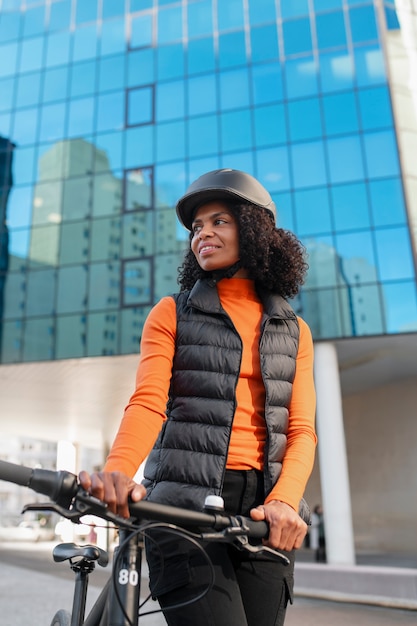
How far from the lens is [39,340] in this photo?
68.8 ft

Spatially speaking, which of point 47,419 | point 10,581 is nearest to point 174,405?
point 10,581

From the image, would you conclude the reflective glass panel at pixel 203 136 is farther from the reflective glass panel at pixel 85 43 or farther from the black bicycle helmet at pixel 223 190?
the black bicycle helmet at pixel 223 190

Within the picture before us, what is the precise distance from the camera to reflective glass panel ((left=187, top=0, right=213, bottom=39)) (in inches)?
882

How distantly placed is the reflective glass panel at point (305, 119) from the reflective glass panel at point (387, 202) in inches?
114

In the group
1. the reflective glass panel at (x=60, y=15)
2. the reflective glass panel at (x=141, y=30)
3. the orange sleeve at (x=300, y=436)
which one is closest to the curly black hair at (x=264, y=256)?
the orange sleeve at (x=300, y=436)

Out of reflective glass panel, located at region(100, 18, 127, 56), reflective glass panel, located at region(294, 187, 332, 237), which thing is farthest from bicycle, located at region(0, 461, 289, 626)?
reflective glass panel, located at region(100, 18, 127, 56)

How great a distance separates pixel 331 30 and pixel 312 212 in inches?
278

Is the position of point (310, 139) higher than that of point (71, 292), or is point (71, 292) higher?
point (310, 139)

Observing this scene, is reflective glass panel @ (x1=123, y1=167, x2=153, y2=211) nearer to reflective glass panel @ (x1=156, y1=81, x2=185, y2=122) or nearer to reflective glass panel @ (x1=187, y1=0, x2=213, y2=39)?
reflective glass panel @ (x1=156, y1=81, x2=185, y2=122)

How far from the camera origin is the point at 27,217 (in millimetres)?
22781

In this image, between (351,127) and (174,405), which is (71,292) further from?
(174,405)

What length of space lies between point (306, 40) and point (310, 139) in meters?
4.05

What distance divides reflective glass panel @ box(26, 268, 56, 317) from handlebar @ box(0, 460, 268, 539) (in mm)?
20504

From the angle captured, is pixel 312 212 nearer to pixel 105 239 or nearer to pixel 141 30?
pixel 105 239
